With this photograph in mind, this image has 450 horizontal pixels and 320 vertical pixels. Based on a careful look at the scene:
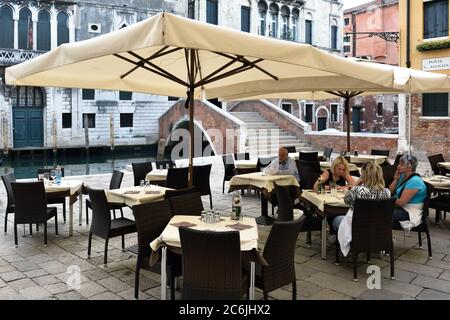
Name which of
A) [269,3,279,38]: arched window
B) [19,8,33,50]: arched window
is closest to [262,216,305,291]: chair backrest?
[19,8,33,50]: arched window

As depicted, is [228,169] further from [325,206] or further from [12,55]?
[12,55]

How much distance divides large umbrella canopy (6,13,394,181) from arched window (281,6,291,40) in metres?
23.2

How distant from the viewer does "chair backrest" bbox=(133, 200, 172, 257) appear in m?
3.50

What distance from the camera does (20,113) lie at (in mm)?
23172

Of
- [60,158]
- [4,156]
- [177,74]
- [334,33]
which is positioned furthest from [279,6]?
[177,74]

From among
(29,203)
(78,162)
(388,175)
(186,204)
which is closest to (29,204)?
(29,203)

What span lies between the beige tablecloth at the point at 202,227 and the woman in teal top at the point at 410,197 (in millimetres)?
1791

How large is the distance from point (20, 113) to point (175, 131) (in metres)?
8.10

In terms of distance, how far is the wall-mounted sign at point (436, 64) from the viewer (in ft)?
44.1

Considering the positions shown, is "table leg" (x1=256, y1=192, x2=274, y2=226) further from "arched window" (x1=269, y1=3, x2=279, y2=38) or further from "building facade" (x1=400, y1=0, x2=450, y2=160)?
"arched window" (x1=269, y1=3, x2=279, y2=38)

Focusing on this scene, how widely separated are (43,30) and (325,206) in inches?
911
